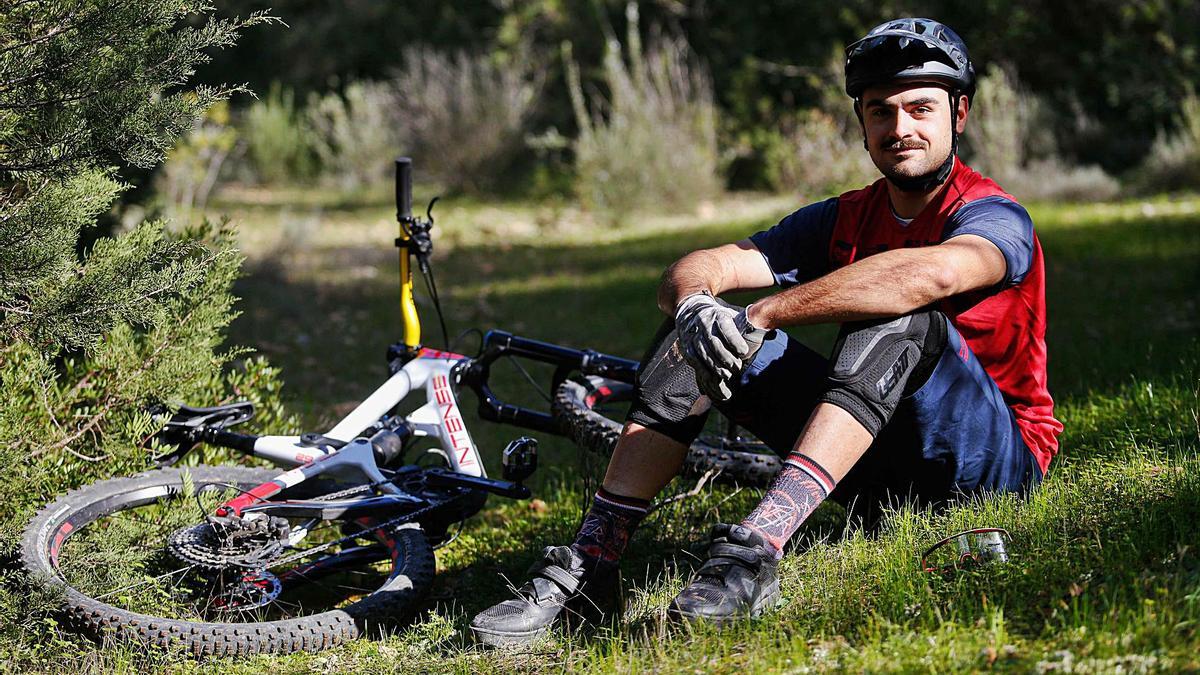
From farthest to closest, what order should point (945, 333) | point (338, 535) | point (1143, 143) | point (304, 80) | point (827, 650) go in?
point (304, 80), point (1143, 143), point (338, 535), point (945, 333), point (827, 650)

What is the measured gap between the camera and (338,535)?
4191mm

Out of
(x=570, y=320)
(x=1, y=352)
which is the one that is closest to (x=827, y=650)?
(x=1, y=352)

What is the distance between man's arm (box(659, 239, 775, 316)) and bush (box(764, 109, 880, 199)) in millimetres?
6630

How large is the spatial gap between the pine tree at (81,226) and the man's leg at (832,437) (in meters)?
1.83

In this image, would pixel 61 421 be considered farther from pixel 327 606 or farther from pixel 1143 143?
pixel 1143 143

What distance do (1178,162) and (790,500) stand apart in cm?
941

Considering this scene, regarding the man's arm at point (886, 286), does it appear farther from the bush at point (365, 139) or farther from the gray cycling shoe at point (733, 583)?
the bush at point (365, 139)

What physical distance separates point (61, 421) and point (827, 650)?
8.15 feet

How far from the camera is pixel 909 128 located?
11.5ft

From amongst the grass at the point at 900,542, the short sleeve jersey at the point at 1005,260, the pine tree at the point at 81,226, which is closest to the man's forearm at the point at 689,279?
the short sleeve jersey at the point at 1005,260

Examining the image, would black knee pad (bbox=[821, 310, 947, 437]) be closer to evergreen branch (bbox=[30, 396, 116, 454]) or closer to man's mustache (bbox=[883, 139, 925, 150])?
man's mustache (bbox=[883, 139, 925, 150])

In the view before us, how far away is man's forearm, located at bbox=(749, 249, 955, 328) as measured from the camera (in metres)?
3.02

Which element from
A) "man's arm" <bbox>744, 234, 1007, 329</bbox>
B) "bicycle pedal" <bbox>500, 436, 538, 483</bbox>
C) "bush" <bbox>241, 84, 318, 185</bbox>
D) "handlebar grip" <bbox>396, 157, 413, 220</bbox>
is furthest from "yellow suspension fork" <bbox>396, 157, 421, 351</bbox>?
"bush" <bbox>241, 84, 318, 185</bbox>

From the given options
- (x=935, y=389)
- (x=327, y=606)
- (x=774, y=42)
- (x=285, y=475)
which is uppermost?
(x=774, y=42)
